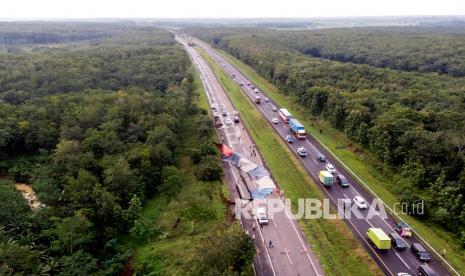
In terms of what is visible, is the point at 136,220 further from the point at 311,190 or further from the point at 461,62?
the point at 461,62

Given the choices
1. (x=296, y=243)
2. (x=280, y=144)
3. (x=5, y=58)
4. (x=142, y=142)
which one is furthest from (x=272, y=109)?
(x=5, y=58)

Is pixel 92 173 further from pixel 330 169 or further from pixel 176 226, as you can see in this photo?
pixel 330 169

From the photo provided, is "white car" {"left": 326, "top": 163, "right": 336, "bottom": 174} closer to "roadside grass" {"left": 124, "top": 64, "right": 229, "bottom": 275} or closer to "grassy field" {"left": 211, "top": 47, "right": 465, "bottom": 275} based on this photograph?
"grassy field" {"left": 211, "top": 47, "right": 465, "bottom": 275}

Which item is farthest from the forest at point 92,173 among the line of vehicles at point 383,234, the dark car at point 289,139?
the line of vehicles at point 383,234

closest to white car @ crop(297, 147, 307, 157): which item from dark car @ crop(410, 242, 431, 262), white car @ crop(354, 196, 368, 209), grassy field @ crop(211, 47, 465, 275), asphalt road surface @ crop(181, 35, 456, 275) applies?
asphalt road surface @ crop(181, 35, 456, 275)

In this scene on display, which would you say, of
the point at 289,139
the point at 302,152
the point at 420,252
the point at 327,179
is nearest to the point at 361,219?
the point at 420,252
